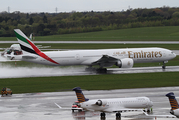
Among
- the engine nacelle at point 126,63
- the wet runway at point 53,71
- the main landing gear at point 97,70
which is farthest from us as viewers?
the main landing gear at point 97,70

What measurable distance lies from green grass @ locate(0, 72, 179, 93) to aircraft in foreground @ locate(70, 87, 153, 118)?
11644mm

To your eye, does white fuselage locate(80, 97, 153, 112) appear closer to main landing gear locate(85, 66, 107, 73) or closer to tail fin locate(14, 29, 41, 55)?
→ main landing gear locate(85, 66, 107, 73)

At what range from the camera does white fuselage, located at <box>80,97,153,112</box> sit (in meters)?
25.3

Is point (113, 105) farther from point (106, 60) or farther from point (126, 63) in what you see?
point (106, 60)

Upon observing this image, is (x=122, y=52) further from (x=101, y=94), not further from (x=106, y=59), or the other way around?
(x=101, y=94)

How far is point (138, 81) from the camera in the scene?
140 ft

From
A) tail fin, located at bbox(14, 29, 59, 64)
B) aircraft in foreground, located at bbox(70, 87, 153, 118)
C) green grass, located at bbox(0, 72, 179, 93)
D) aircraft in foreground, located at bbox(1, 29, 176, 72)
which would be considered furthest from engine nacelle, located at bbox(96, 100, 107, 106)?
tail fin, located at bbox(14, 29, 59, 64)

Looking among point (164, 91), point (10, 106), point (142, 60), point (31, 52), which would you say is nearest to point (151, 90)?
point (164, 91)

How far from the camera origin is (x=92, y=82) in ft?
140

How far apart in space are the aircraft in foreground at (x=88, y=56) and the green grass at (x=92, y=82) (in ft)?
21.5

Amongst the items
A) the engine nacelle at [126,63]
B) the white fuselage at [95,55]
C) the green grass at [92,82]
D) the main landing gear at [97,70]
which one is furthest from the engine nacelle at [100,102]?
the white fuselage at [95,55]

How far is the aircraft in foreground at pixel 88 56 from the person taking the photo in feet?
173

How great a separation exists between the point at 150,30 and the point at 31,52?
126 m

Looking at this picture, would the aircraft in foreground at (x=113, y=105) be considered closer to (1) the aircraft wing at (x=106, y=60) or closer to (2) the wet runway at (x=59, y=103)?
(2) the wet runway at (x=59, y=103)
